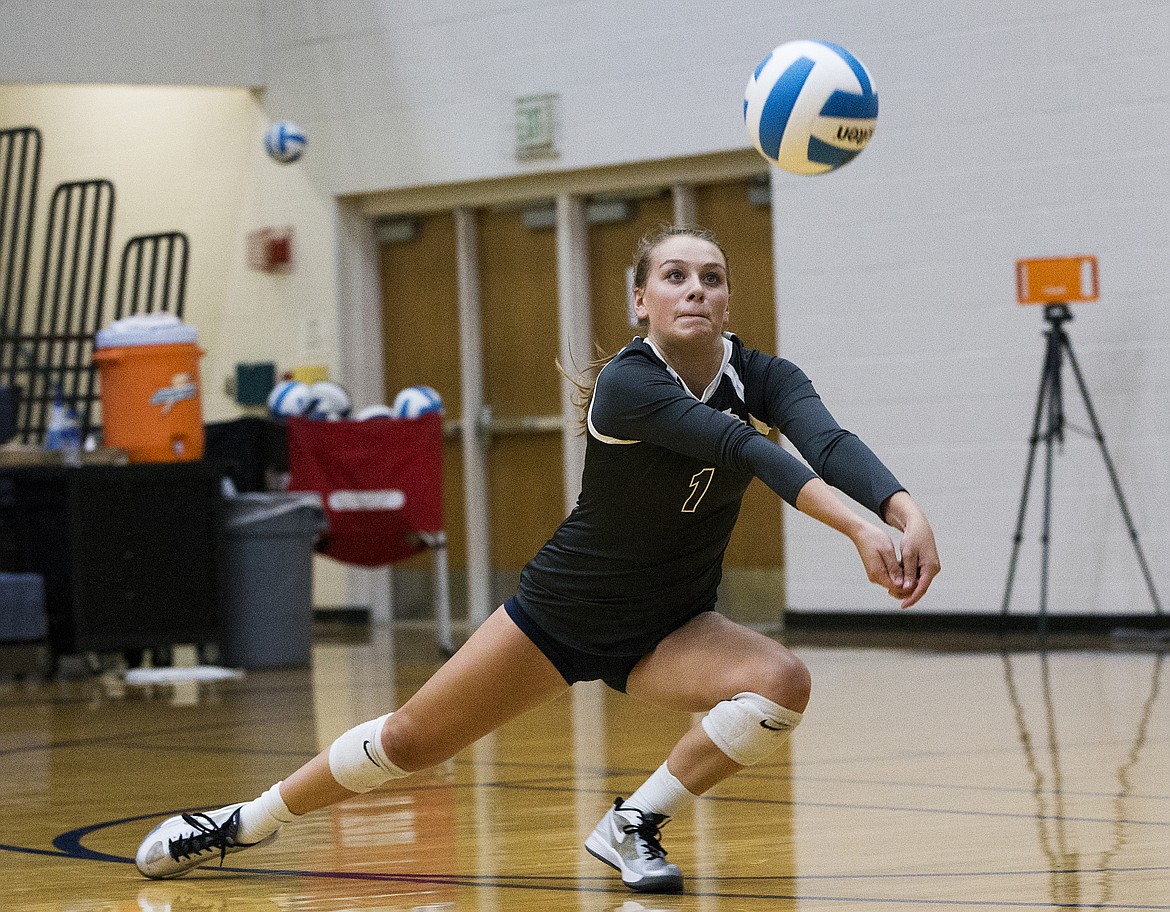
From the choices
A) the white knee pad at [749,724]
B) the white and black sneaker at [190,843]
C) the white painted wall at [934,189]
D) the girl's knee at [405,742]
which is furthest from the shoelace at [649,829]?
the white painted wall at [934,189]

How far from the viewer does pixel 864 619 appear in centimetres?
888

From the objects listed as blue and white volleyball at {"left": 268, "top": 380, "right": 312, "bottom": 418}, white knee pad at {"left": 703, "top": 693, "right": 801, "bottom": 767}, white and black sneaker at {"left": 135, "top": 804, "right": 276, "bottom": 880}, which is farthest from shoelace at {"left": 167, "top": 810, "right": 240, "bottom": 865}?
blue and white volleyball at {"left": 268, "top": 380, "right": 312, "bottom": 418}

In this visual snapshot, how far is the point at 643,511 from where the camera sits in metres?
3.02

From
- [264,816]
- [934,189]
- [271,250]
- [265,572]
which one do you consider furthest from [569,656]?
[271,250]

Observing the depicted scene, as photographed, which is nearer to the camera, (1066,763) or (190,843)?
(190,843)

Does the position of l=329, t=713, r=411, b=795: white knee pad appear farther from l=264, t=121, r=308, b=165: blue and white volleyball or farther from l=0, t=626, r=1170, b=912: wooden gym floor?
l=264, t=121, r=308, b=165: blue and white volleyball

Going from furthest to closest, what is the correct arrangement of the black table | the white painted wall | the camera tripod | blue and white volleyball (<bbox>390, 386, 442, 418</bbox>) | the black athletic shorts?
blue and white volleyball (<bbox>390, 386, 442, 418</bbox>), the white painted wall, the camera tripod, the black table, the black athletic shorts

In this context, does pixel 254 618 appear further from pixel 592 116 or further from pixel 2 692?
pixel 592 116

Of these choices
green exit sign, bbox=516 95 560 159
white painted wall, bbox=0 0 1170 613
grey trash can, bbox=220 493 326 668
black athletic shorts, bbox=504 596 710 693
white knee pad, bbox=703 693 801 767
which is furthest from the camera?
green exit sign, bbox=516 95 560 159

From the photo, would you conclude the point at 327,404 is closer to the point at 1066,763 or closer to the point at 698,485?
the point at 1066,763

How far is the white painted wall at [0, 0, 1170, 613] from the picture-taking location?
26.4 feet

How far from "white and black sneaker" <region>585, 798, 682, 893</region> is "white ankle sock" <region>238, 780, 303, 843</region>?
531mm

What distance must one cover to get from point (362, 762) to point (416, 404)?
5.36 meters

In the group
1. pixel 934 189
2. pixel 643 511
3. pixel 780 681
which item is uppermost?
pixel 934 189
